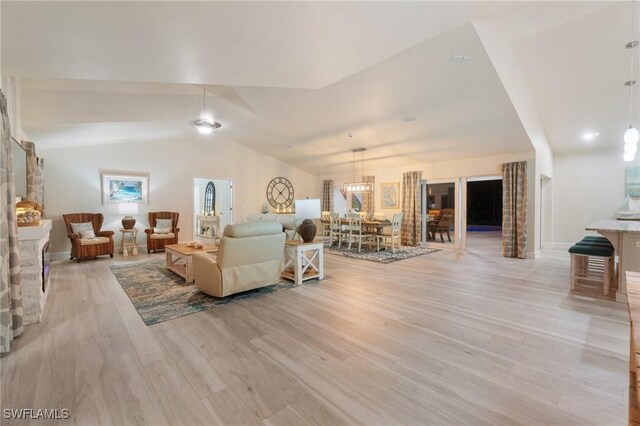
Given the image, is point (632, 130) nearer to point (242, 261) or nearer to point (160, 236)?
point (242, 261)

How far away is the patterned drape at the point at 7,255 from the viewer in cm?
223

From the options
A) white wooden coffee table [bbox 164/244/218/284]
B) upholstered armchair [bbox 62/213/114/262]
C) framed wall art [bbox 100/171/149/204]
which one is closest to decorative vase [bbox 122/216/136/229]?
upholstered armchair [bbox 62/213/114/262]

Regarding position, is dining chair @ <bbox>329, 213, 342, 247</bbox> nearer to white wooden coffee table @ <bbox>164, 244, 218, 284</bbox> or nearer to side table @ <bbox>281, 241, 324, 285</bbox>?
side table @ <bbox>281, 241, 324, 285</bbox>

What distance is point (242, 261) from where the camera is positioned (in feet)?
11.2

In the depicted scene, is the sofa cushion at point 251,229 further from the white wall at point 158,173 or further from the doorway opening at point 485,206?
the doorway opening at point 485,206

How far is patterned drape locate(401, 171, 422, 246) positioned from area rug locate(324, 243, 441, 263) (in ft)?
1.42

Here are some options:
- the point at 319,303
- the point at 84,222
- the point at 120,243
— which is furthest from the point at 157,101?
the point at 319,303

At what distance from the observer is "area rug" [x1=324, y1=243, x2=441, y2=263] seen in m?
6.02

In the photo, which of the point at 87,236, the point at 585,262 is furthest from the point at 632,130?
the point at 87,236

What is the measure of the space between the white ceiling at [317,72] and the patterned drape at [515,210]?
22.5 inches

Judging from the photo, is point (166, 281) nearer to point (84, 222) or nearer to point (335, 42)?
point (84, 222)

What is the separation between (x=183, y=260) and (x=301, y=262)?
74.7 inches

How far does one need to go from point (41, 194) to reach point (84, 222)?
1.06m

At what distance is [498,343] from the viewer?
2373 mm
